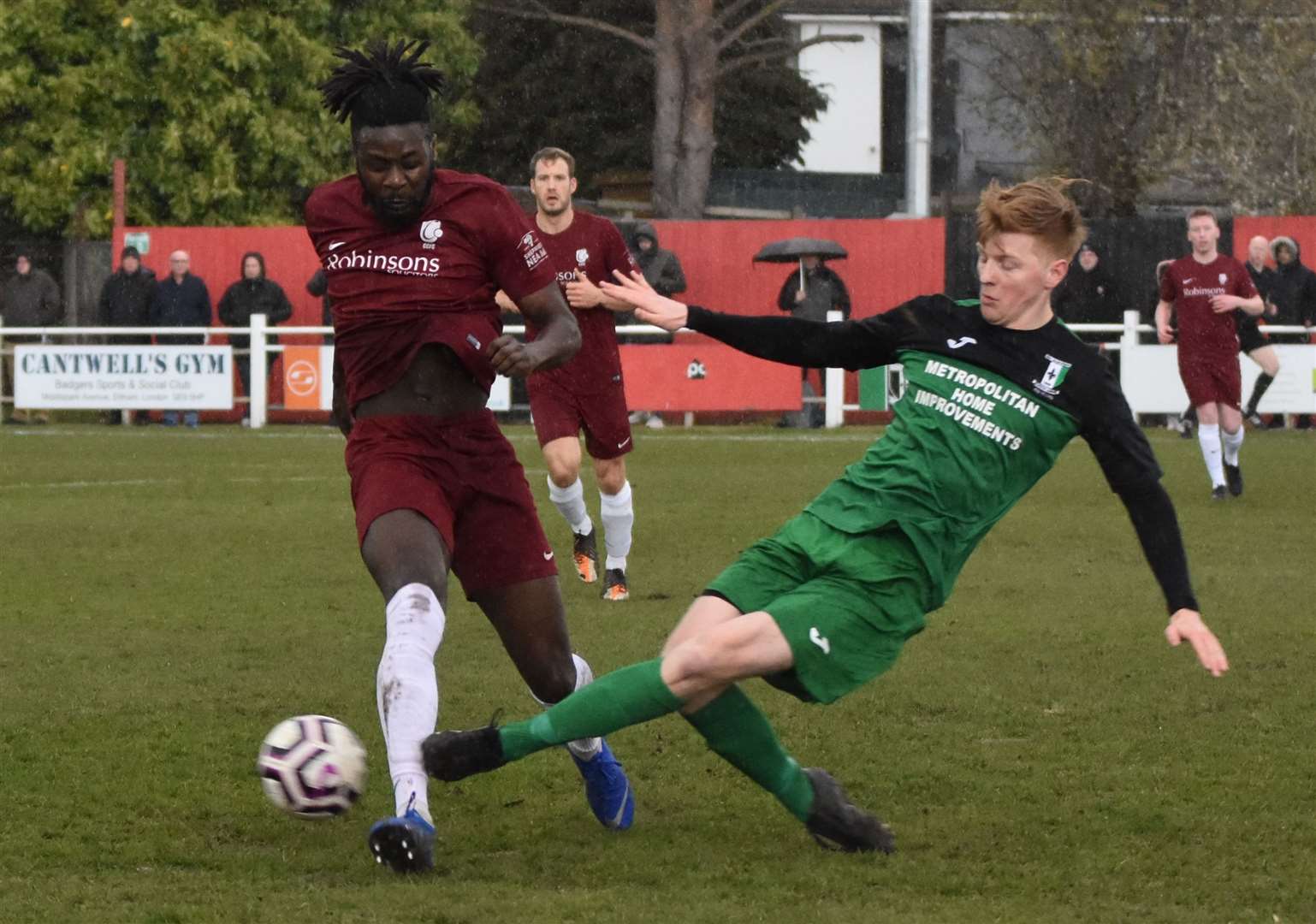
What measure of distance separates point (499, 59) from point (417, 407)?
34537mm

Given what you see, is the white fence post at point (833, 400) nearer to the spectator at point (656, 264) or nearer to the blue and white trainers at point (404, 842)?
the spectator at point (656, 264)

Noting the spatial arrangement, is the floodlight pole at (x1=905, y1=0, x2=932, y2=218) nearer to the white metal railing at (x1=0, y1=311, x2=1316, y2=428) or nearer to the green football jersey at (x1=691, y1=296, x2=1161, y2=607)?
the white metal railing at (x1=0, y1=311, x2=1316, y2=428)

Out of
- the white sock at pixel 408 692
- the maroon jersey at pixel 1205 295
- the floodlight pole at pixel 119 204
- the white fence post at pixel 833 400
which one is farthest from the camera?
the floodlight pole at pixel 119 204

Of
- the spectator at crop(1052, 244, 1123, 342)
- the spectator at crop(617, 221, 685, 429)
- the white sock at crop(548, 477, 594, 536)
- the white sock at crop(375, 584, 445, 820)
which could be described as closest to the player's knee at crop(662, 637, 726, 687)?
the white sock at crop(375, 584, 445, 820)

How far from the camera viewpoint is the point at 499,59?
39344mm

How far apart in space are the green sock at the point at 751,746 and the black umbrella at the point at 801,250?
1900 cm

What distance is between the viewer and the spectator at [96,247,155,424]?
83.3 feet

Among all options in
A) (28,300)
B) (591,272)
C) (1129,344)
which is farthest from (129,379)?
(591,272)

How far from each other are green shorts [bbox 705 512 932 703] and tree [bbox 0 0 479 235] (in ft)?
89.0

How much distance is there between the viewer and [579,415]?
1062 cm

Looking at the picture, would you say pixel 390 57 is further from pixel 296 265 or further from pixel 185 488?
pixel 296 265

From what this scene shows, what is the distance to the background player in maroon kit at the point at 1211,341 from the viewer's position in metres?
16.1

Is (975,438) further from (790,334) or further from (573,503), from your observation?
(573,503)

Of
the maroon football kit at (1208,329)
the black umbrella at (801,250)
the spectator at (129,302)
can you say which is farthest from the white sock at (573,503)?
the spectator at (129,302)
